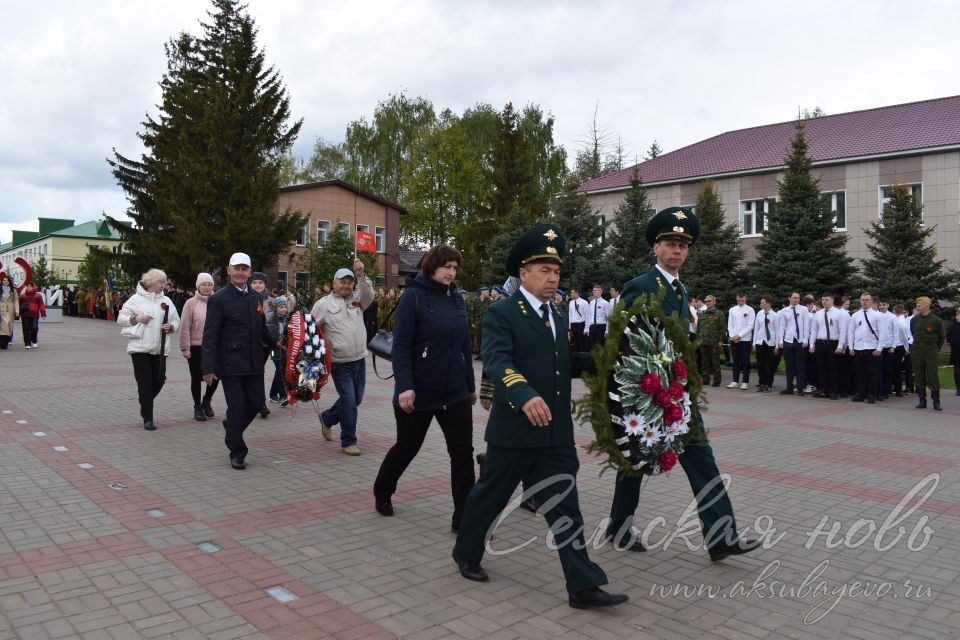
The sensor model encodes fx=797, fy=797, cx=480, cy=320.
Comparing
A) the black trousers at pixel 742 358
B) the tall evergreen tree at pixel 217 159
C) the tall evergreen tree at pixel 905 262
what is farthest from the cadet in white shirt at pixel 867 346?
the tall evergreen tree at pixel 217 159

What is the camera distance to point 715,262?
86.7 feet

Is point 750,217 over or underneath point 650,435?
over

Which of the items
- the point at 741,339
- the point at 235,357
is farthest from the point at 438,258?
the point at 741,339

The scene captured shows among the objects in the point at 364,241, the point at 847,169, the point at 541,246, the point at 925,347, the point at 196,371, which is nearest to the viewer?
the point at 541,246

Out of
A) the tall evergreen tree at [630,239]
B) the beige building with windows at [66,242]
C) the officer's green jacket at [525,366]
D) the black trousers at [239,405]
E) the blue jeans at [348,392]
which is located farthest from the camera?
the beige building with windows at [66,242]

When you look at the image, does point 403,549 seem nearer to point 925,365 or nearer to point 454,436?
point 454,436

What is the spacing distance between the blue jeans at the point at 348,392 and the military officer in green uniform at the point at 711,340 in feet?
34.5

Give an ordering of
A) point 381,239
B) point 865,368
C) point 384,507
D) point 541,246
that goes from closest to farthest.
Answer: point 541,246 → point 384,507 → point 865,368 → point 381,239

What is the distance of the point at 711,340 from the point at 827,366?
262 centimetres

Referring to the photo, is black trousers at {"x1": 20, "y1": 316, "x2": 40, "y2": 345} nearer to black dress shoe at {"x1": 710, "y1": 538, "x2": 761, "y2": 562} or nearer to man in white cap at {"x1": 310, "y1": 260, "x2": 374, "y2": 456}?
man in white cap at {"x1": 310, "y1": 260, "x2": 374, "y2": 456}

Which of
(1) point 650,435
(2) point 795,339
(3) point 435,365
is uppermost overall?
(3) point 435,365

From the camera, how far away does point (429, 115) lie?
58406 millimetres

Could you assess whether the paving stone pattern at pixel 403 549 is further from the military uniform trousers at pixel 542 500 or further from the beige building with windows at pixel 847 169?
the beige building with windows at pixel 847 169

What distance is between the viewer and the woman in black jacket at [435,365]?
5.37m
